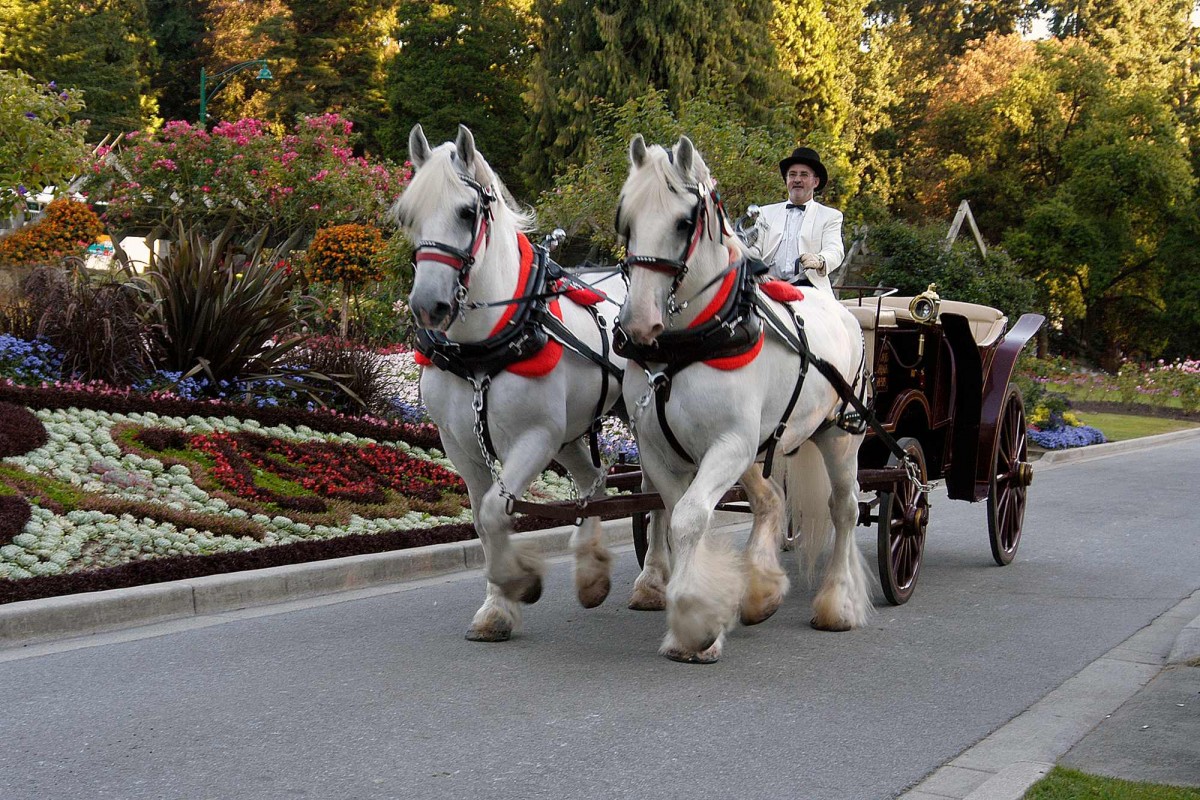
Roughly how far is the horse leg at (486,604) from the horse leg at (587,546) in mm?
468

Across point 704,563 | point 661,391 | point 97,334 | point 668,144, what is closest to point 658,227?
point 661,391

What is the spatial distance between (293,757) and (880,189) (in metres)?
44.8

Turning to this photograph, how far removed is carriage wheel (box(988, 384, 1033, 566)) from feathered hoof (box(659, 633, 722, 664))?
3576mm

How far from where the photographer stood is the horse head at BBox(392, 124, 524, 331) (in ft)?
18.8

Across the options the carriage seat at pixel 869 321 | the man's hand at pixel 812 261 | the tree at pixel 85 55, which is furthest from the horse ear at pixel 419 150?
the tree at pixel 85 55

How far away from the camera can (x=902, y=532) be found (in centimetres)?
805

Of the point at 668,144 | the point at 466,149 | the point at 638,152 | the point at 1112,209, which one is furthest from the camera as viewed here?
the point at 1112,209

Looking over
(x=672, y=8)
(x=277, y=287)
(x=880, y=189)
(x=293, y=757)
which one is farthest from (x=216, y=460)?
(x=880, y=189)

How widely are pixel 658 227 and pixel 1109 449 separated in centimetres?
1733

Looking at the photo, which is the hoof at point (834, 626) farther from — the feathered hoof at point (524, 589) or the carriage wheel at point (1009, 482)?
the carriage wheel at point (1009, 482)

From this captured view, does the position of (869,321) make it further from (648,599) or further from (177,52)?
(177,52)

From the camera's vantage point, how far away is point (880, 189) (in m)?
47.3

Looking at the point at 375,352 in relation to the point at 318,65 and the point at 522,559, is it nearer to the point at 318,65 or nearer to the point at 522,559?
the point at 522,559

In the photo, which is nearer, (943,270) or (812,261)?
(812,261)
